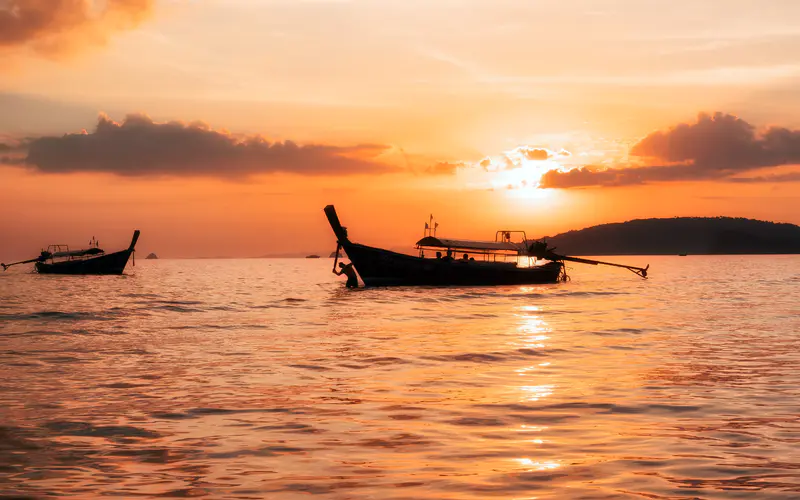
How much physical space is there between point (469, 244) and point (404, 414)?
6606 cm

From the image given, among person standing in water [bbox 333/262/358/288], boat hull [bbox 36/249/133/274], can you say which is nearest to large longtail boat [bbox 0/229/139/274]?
boat hull [bbox 36/249/133/274]

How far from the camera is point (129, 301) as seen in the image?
6316 cm

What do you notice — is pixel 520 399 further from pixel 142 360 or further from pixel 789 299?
pixel 789 299

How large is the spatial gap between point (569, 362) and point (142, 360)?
47.5ft

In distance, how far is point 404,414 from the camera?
1514 centimetres

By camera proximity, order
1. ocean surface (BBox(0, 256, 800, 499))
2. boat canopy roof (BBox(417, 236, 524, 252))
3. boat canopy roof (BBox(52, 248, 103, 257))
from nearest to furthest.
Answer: ocean surface (BBox(0, 256, 800, 499)), boat canopy roof (BBox(417, 236, 524, 252)), boat canopy roof (BBox(52, 248, 103, 257))

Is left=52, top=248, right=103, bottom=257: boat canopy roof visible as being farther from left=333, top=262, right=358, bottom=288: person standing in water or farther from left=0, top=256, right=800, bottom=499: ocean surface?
left=0, top=256, right=800, bottom=499: ocean surface

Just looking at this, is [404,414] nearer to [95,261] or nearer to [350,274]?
[350,274]

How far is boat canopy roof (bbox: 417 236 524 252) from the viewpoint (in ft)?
251

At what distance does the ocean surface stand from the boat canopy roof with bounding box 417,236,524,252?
42.8 m

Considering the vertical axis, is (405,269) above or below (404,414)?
above

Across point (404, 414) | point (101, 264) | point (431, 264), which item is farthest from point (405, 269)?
point (101, 264)


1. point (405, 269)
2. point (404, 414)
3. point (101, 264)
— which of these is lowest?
point (404, 414)

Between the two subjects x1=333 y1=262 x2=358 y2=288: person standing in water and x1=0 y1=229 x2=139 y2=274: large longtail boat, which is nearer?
x1=333 y1=262 x2=358 y2=288: person standing in water
